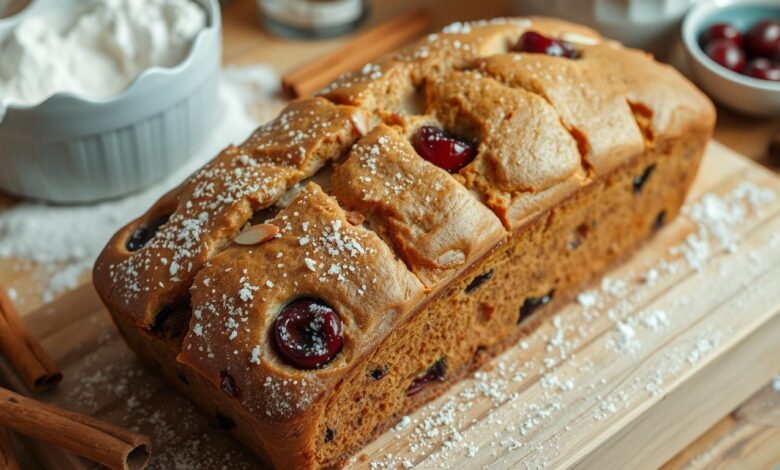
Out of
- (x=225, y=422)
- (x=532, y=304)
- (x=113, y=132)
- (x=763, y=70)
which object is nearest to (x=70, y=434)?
(x=225, y=422)

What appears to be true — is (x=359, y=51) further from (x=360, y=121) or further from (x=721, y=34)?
(x=721, y=34)

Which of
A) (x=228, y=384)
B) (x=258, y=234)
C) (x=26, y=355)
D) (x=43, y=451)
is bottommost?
(x=43, y=451)

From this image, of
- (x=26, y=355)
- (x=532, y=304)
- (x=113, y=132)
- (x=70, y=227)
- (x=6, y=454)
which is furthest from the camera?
(x=70, y=227)

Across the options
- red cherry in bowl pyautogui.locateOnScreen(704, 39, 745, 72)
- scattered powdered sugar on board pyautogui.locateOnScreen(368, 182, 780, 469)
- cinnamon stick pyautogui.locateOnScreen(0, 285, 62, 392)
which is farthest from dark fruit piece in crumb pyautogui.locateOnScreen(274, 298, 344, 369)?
red cherry in bowl pyautogui.locateOnScreen(704, 39, 745, 72)

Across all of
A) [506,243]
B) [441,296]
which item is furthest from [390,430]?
[506,243]

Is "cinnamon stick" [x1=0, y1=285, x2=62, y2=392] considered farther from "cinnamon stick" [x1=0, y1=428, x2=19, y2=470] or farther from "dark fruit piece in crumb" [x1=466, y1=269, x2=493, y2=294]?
"dark fruit piece in crumb" [x1=466, y1=269, x2=493, y2=294]

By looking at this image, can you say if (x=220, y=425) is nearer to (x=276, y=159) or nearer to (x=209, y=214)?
(x=209, y=214)

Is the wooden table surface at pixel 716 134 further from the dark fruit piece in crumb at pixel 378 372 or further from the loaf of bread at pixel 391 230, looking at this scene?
the dark fruit piece in crumb at pixel 378 372

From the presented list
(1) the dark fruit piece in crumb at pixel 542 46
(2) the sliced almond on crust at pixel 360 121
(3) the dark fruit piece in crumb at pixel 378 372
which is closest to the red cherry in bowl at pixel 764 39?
(1) the dark fruit piece in crumb at pixel 542 46
